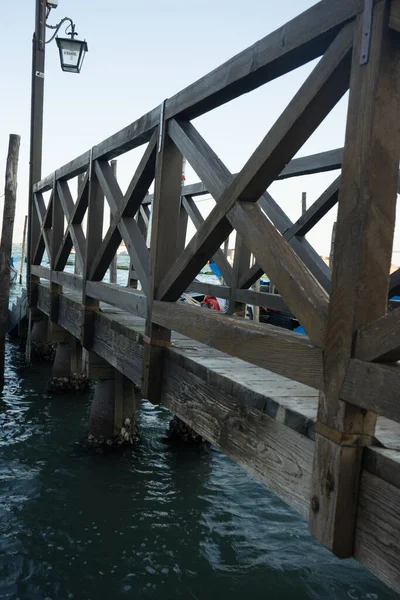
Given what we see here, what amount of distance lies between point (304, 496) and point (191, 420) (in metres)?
1.11

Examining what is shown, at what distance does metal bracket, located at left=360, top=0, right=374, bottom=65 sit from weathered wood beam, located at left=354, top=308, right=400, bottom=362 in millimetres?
735

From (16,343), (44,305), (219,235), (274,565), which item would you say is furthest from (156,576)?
(16,343)

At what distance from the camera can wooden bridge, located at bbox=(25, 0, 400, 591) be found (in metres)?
1.57

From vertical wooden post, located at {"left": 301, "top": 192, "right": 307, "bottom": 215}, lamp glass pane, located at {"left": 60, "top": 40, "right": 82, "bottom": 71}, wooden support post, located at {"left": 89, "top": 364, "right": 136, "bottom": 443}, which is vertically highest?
lamp glass pane, located at {"left": 60, "top": 40, "right": 82, "bottom": 71}

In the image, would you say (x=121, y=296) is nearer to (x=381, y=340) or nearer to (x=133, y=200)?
(x=133, y=200)

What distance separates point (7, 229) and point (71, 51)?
3.14 m

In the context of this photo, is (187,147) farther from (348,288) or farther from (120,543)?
(120,543)

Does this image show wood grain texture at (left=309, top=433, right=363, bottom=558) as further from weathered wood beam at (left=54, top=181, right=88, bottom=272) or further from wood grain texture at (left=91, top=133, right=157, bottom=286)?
weathered wood beam at (left=54, top=181, right=88, bottom=272)

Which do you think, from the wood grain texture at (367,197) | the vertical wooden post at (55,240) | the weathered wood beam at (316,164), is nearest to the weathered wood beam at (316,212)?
the weathered wood beam at (316,164)

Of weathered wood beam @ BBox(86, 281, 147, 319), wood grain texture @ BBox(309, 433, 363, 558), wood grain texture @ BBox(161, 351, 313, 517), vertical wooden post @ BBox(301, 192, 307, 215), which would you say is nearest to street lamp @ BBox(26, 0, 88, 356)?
weathered wood beam @ BBox(86, 281, 147, 319)

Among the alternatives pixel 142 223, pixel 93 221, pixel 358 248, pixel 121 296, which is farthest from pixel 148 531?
pixel 142 223

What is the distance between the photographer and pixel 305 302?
185 centimetres

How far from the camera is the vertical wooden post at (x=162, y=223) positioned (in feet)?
10.2

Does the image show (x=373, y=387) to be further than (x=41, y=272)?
No
